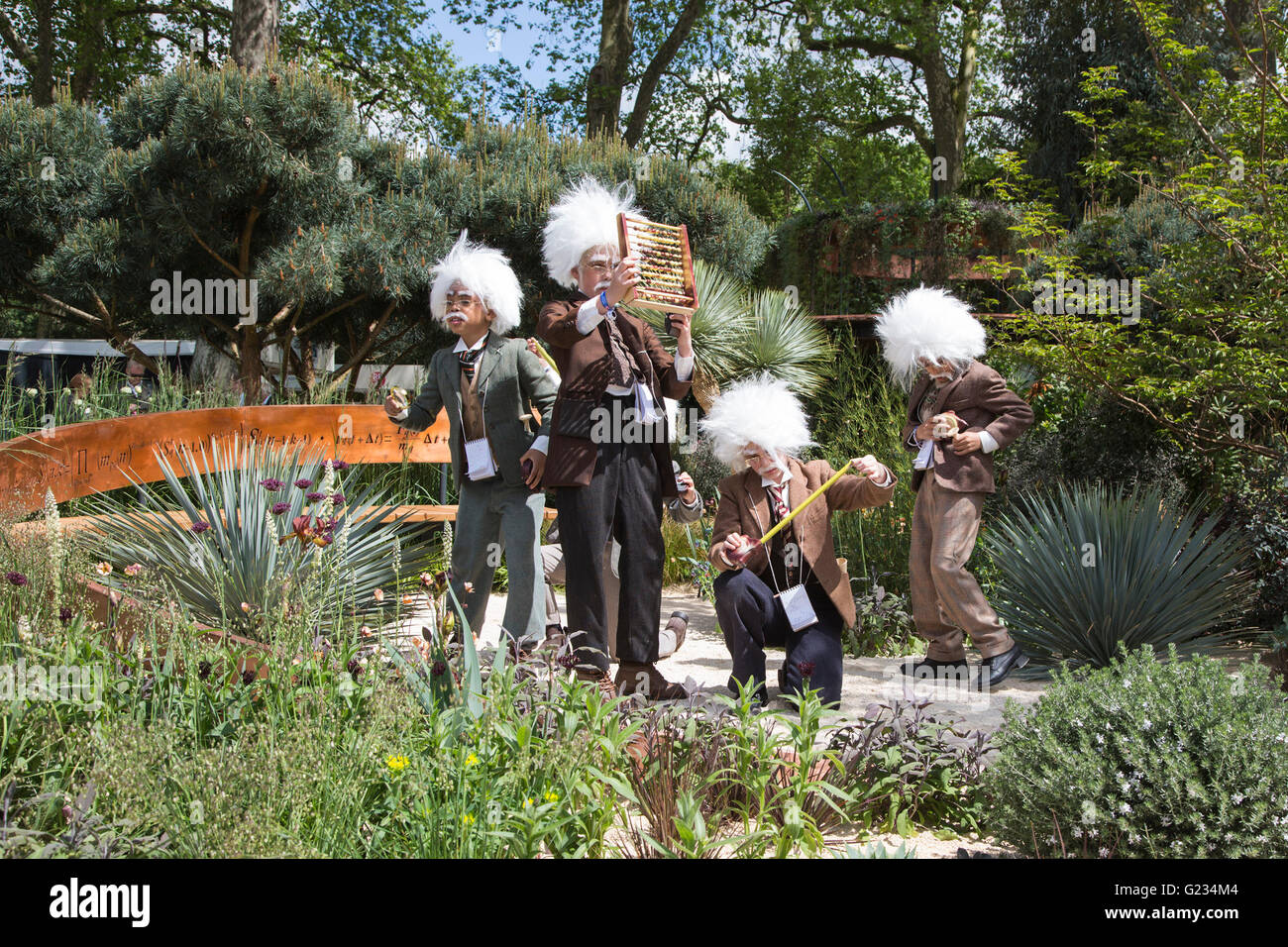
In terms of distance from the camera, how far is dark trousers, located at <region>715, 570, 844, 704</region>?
13.9 ft

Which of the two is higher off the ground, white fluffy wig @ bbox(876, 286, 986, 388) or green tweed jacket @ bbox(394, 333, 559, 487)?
white fluffy wig @ bbox(876, 286, 986, 388)

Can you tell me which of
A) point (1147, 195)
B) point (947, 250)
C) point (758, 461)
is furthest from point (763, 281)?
point (758, 461)

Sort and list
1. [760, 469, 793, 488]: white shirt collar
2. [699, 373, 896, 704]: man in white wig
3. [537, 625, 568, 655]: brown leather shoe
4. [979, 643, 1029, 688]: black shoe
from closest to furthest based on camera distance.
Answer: [537, 625, 568, 655]: brown leather shoe
[699, 373, 896, 704]: man in white wig
[760, 469, 793, 488]: white shirt collar
[979, 643, 1029, 688]: black shoe

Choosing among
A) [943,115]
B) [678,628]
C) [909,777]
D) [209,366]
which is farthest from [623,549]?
[943,115]

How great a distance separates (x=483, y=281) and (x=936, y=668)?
284cm

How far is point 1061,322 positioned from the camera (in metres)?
6.40

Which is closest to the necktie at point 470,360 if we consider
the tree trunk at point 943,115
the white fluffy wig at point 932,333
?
the white fluffy wig at point 932,333

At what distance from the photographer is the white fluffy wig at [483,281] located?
4.72m

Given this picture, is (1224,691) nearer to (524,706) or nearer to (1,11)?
(524,706)

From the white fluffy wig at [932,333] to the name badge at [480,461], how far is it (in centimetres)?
200

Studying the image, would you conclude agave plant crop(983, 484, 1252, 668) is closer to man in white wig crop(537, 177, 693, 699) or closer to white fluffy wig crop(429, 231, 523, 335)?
man in white wig crop(537, 177, 693, 699)

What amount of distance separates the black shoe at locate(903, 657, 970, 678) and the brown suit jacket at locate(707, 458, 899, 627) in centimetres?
90

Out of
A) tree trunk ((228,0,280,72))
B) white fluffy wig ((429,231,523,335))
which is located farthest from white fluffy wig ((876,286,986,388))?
tree trunk ((228,0,280,72))

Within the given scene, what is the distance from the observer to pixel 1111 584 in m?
4.91
